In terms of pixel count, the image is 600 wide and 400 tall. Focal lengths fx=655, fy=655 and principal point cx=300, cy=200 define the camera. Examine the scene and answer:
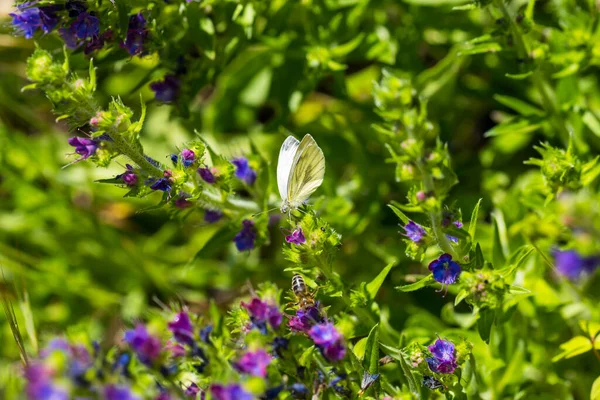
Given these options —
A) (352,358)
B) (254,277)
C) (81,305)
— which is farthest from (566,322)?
(81,305)

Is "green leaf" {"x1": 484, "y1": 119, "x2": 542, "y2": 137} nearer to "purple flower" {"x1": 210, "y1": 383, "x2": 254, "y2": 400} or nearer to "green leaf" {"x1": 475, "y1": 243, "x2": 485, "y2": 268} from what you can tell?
"green leaf" {"x1": 475, "y1": 243, "x2": 485, "y2": 268}

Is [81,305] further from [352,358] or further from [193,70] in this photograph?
[352,358]

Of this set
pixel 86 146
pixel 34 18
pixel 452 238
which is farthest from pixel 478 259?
pixel 34 18

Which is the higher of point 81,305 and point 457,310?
point 457,310

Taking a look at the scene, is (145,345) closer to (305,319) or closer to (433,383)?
(305,319)

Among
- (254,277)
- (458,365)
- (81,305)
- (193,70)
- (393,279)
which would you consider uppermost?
(193,70)

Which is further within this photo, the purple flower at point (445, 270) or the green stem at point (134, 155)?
the green stem at point (134, 155)

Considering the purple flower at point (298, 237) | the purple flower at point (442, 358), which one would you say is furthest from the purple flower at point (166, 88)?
the purple flower at point (442, 358)

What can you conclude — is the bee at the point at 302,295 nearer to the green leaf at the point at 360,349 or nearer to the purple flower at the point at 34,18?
the green leaf at the point at 360,349
